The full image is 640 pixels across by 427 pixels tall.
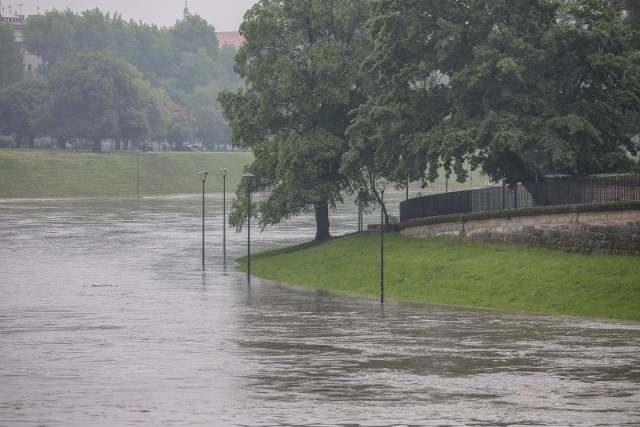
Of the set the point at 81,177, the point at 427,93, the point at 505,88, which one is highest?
the point at 427,93

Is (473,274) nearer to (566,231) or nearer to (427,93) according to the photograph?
(566,231)

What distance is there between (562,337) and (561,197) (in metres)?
19.1

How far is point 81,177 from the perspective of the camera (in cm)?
18212

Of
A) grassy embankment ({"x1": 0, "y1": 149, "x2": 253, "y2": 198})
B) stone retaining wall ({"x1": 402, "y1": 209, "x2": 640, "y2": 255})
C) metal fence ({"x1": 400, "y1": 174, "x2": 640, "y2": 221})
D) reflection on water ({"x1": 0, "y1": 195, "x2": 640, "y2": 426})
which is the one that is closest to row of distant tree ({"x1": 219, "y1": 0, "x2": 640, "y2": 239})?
metal fence ({"x1": 400, "y1": 174, "x2": 640, "y2": 221})

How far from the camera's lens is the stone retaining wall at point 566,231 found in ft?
177

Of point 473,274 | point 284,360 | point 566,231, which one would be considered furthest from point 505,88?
point 284,360

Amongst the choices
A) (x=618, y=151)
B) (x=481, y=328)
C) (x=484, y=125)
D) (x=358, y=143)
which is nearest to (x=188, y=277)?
(x=358, y=143)

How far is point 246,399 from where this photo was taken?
29922mm

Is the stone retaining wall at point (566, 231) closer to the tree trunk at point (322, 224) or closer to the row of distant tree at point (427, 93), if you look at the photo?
the row of distant tree at point (427, 93)

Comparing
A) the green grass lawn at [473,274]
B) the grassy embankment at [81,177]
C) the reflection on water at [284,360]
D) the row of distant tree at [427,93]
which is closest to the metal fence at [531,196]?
the row of distant tree at [427,93]

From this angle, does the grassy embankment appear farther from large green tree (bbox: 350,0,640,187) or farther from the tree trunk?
large green tree (bbox: 350,0,640,187)

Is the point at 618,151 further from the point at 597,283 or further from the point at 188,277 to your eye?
the point at 188,277

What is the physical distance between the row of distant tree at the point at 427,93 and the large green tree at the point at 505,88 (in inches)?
3.2

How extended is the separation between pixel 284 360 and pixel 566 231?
24.5 meters
